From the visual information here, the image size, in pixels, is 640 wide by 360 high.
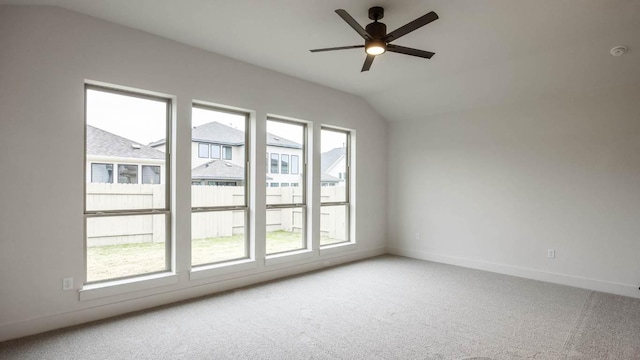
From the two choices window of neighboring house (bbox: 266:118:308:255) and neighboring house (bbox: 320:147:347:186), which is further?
neighboring house (bbox: 320:147:347:186)

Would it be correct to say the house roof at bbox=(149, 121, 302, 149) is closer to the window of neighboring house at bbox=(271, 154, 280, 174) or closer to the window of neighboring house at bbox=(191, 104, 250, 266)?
the window of neighboring house at bbox=(191, 104, 250, 266)

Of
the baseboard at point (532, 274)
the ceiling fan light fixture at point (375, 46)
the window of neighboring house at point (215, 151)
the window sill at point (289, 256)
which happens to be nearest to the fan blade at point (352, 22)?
the ceiling fan light fixture at point (375, 46)

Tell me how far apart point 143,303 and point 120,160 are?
1.55 m

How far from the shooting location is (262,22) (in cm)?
341

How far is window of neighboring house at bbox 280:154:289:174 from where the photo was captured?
5.14 m

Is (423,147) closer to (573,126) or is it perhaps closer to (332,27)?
(573,126)

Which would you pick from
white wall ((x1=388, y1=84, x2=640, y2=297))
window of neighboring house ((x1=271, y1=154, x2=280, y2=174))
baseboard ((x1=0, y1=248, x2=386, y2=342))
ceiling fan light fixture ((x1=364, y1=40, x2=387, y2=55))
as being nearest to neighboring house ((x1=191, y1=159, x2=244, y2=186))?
window of neighboring house ((x1=271, y1=154, x2=280, y2=174))

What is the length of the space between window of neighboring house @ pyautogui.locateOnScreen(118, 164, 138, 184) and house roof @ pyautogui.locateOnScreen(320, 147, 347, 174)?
2.79 m

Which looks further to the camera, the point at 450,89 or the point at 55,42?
the point at 450,89

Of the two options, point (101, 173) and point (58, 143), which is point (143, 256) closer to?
point (101, 173)

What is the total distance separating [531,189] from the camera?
4980 millimetres

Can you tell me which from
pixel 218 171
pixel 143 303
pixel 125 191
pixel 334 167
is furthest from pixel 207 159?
pixel 334 167

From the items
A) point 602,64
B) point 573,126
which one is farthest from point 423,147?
point 602,64

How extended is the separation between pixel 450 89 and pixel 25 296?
222 inches
